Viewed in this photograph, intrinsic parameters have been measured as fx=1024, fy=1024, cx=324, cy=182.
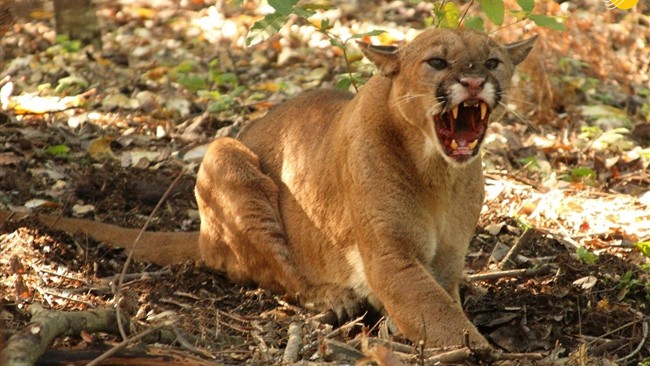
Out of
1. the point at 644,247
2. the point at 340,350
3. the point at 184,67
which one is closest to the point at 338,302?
the point at 340,350

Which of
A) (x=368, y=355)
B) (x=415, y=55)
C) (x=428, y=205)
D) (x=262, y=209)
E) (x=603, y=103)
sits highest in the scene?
(x=415, y=55)

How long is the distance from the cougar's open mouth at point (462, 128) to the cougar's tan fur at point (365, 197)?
0.01 meters

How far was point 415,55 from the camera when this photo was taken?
209 inches

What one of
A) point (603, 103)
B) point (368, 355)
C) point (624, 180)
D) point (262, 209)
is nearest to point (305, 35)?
point (603, 103)

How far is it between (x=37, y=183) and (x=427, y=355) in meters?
3.64

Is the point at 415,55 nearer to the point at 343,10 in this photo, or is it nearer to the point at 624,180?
the point at 624,180

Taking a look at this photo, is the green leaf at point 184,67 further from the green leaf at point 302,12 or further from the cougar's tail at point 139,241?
the green leaf at point 302,12

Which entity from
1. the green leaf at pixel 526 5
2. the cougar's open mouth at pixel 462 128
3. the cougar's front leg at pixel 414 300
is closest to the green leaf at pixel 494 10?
the green leaf at pixel 526 5

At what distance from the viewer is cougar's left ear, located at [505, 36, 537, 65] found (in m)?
5.57

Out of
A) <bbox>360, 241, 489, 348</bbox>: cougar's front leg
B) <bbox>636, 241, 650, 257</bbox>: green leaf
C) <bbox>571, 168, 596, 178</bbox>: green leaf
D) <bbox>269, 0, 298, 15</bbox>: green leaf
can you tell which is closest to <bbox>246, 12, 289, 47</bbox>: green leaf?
<bbox>269, 0, 298, 15</bbox>: green leaf

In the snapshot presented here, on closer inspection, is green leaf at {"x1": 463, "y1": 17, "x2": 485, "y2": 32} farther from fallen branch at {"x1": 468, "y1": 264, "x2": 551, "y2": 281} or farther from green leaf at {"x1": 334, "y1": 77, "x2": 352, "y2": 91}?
fallen branch at {"x1": 468, "y1": 264, "x2": 551, "y2": 281}

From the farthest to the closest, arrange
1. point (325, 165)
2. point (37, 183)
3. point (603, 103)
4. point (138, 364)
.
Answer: point (603, 103)
point (37, 183)
point (325, 165)
point (138, 364)

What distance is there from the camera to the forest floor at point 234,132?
17.2 feet

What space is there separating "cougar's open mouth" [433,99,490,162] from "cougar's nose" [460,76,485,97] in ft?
0.41
